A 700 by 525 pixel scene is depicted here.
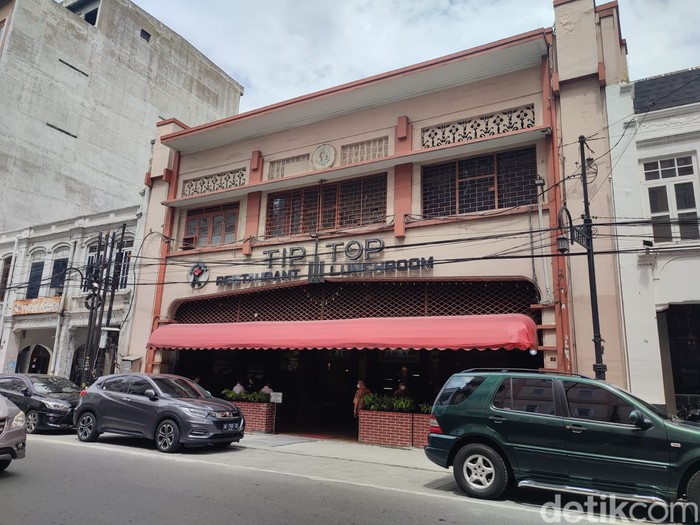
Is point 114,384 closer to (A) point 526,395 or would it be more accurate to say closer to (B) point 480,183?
(A) point 526,395

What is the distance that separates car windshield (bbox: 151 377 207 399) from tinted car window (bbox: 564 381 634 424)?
8119mm

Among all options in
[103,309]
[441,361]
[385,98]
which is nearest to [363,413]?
[441,361]

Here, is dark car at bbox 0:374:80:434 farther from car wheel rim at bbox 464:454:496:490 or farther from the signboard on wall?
car wheel rim at bbox 464:454:496:490

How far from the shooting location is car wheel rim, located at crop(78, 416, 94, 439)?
12180mm

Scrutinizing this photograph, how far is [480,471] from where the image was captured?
7.33 m

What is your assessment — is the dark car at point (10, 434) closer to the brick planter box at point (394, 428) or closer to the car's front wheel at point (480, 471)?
the car's front wheel at point (480, 471)

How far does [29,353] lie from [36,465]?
20.2 m

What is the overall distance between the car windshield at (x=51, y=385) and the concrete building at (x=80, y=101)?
17291 mm

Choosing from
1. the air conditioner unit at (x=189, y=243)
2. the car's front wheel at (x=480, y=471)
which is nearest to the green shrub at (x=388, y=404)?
the car's front wheel at (x=480, y=471)

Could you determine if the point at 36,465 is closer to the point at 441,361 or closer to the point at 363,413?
the point at 363,413

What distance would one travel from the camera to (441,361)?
54.0ft

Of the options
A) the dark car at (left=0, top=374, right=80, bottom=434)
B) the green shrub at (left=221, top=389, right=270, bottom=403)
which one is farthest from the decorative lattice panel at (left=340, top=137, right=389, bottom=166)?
the dark car at (left=0, top=374, right=80, bottom=434)

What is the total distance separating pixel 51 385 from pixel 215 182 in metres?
8.63

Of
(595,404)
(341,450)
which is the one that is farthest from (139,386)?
(595,404)
